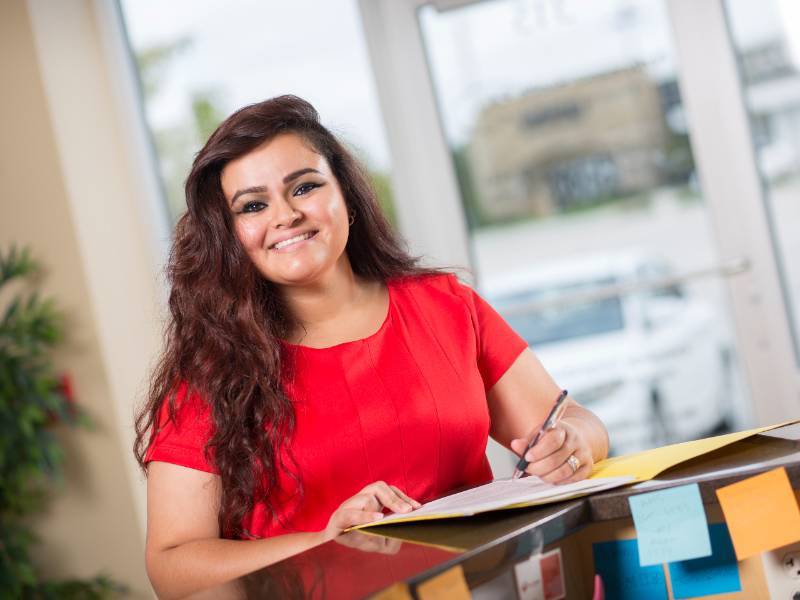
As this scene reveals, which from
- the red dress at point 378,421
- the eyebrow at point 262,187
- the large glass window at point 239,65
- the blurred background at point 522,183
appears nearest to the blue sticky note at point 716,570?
the red dress at point 378,421

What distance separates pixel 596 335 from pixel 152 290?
5.60 ft

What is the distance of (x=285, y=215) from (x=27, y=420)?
2.05 meters

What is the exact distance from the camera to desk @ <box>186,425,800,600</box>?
1.11 metres

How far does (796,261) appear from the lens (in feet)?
11.3

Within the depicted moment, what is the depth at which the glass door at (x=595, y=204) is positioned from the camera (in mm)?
3543

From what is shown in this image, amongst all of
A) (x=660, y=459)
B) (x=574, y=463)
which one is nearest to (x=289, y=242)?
(x=574, y=463)

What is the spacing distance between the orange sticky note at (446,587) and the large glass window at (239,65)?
2875 mm

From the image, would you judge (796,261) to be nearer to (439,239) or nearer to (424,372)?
(439,239)

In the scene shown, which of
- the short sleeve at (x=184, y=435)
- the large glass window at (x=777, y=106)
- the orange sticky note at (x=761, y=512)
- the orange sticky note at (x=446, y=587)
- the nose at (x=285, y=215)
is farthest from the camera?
the large glass window at (x=777, y=106)

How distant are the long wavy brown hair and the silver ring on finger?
1.69ft

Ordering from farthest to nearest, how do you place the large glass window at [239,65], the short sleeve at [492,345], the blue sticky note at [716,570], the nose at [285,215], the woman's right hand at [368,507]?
the large glass window at [239,65] → the short sleeve at [492,345] → the nose at [285,215] → the woman's right hand at [368,507] → the blue sticky note at [716,570]

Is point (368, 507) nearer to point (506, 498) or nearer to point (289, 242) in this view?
point (506, 498)

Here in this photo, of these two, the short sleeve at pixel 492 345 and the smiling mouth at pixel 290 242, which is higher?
the smiling mouth at pixel 290 242

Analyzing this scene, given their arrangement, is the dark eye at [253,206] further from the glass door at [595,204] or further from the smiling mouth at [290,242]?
the glass door at [595,204]
